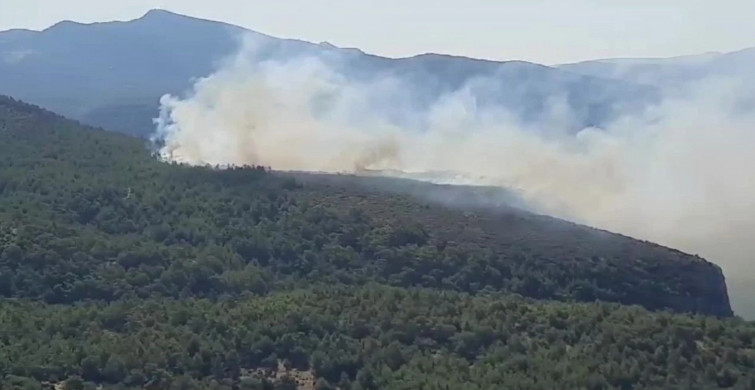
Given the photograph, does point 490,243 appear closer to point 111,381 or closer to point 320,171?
point 320,171

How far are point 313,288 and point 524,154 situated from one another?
70798 millimetres

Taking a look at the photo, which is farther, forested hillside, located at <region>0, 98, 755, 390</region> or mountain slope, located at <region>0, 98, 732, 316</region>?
mountain slope, located at <region>0, 98, 732, 316</region>

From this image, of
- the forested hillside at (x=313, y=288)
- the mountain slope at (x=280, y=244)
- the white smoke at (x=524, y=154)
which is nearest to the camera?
the forested hillside at (x=313, y=288)

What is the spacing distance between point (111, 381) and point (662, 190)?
90.3 metres

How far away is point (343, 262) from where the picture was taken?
319ft

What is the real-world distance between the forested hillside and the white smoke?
16.1 meters

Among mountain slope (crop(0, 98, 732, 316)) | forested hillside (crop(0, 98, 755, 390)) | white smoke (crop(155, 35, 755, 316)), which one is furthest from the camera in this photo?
white smoke (crop(155, 35, 755, 316))

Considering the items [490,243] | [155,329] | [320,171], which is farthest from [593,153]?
[155,329]

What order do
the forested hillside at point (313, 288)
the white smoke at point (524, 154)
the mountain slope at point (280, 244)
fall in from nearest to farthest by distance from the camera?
the forested hillside at point (313, 288)
the mountain slope at point (280, 244)
the white smoke at point (524, 154)

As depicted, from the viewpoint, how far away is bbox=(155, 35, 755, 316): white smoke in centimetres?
13188

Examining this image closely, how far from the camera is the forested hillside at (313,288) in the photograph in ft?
215

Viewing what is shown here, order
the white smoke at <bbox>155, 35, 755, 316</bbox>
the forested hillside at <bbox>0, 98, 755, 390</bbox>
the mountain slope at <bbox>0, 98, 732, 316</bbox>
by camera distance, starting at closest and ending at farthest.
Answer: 1. the forested hillside at <bbox>0, 98, 755, 390</bbox>
2. the mountain slope at <bbox>0, 98, 732, 316</bbox>
3. the white smoke at <bbox>155, 35, 755, 316</bbox>

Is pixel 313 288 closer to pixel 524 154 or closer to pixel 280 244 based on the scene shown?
pixel 280 244

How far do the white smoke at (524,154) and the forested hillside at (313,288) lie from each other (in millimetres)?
16094
